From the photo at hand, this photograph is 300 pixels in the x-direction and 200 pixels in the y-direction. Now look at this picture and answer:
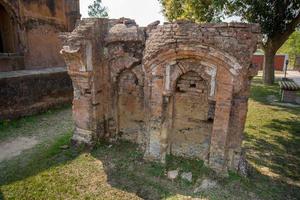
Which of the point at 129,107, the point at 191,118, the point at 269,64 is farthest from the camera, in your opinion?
the point at 269,64

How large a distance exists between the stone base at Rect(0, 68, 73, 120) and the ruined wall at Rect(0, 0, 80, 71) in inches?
103

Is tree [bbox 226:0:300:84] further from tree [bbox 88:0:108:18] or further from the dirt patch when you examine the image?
tree [bbox 88:0:108:18]

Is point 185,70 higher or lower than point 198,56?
lower

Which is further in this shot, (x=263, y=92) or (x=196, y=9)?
(x=263, y=92)

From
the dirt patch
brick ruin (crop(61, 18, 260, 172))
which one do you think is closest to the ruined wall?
the dirt patch

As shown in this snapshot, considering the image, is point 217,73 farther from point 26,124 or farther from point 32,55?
point 32,55

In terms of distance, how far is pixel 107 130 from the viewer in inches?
272

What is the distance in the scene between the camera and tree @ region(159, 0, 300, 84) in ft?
42.3

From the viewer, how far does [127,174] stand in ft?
17.6

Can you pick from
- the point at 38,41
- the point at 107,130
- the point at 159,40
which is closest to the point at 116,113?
the point at 107,130

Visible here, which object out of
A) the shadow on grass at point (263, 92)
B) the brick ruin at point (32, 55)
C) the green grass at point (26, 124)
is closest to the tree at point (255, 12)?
the shadow on grass at point (263, 92)

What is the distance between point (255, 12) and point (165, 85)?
36.3 feet

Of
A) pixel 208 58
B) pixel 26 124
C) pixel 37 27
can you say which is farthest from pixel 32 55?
pixel 208 58

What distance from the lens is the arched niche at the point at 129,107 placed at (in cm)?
642
